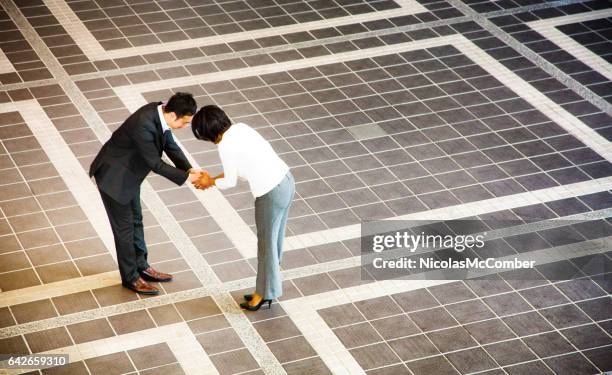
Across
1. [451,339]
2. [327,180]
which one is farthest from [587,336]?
[327,180]

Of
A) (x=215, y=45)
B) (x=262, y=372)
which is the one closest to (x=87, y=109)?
(x=215, y=45)

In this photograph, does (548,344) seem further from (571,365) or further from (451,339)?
(451,339)

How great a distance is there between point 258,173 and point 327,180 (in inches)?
94.9

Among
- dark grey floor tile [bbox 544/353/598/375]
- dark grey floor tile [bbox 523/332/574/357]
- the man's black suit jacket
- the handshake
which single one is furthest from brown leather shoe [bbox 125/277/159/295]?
dark grey floor tile [bbox 544/353/598/375]

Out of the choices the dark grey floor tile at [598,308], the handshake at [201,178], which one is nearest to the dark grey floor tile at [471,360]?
the dark grey floor tile at [598,308]

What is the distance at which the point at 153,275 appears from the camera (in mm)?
7809

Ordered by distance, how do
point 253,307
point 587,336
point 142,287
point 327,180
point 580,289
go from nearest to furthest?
point 587,336, point 253,307, point 142,287, point 580,289, point 327,180

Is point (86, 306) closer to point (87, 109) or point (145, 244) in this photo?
point (145, 244)

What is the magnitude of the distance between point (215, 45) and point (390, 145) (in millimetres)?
2763

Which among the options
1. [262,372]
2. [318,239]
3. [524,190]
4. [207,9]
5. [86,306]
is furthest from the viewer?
[207,9]

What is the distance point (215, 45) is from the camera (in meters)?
11.5

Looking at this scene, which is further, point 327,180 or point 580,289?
point 327,180

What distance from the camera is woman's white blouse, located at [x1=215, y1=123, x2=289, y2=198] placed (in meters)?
6.78

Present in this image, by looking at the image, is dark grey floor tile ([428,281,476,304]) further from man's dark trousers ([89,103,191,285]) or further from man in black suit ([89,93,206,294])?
man's dark trousers ([89,103,191,285])
